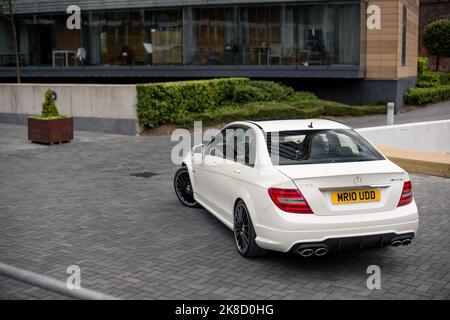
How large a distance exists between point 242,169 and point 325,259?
4.45 feet

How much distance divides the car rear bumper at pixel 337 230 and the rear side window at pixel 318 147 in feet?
2.31

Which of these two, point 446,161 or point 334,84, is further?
point 334,84

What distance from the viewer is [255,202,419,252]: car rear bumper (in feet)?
19.8

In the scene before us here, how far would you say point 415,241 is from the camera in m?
7.58

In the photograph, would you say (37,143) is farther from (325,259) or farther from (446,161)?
(325,259)

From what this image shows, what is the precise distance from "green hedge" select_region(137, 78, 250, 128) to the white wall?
7.39 metres

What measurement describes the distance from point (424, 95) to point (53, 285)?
2617 centimetres

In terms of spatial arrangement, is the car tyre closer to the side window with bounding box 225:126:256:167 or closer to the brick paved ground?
the brick paved ground

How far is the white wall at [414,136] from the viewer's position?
45.5 feet

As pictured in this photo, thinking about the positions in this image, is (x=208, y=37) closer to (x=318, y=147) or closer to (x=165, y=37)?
(x=165, y=37)

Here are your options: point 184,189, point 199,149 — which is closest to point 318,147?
point 199,149

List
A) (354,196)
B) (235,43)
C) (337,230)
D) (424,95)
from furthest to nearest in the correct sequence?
(235,43), (424,95), (354,196), (337,230)

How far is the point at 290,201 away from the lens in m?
6.12

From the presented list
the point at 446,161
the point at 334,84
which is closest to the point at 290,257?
the point at 446,161
